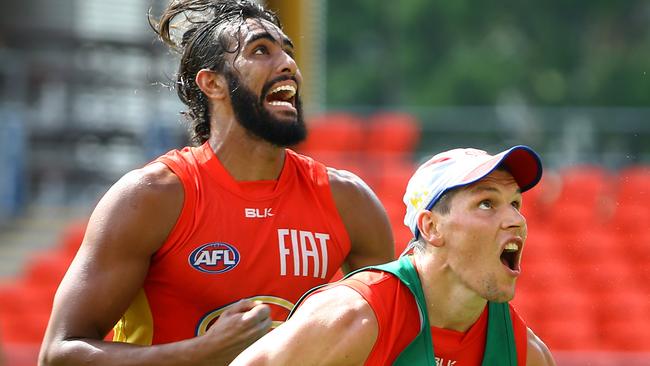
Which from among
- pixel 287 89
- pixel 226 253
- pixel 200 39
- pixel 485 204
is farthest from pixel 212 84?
pixel 485 204

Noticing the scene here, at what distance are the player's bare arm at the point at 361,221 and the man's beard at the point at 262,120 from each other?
0.78 ft

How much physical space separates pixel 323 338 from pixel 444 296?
1.40 feet

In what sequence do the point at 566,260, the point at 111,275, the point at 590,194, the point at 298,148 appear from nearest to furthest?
the point at 111,275 → the point at 298,148 → the point at 566,260 → the point at 590,194

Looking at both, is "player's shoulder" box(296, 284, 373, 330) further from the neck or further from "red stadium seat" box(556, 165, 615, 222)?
"red stadium seat" box(556, 165, 615, 222)

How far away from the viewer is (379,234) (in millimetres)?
4129

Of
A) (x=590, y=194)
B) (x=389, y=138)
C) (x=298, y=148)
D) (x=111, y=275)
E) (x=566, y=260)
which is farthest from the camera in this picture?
(x=389, y=138)

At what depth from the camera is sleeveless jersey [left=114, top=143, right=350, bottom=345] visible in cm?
381

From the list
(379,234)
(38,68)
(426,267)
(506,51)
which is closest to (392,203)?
(38,68)

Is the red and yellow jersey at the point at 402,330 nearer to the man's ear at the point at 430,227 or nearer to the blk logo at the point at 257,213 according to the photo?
the man's ear at the point at 430,227

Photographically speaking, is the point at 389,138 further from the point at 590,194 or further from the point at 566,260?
the point at 566,260

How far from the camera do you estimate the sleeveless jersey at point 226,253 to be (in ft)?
12.5

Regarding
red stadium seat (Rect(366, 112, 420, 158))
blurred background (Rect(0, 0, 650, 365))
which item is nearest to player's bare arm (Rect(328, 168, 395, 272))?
blurred background (Rect(0, 0, 650, 365))

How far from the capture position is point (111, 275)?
3.71 m

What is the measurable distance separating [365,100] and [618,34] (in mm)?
5720
